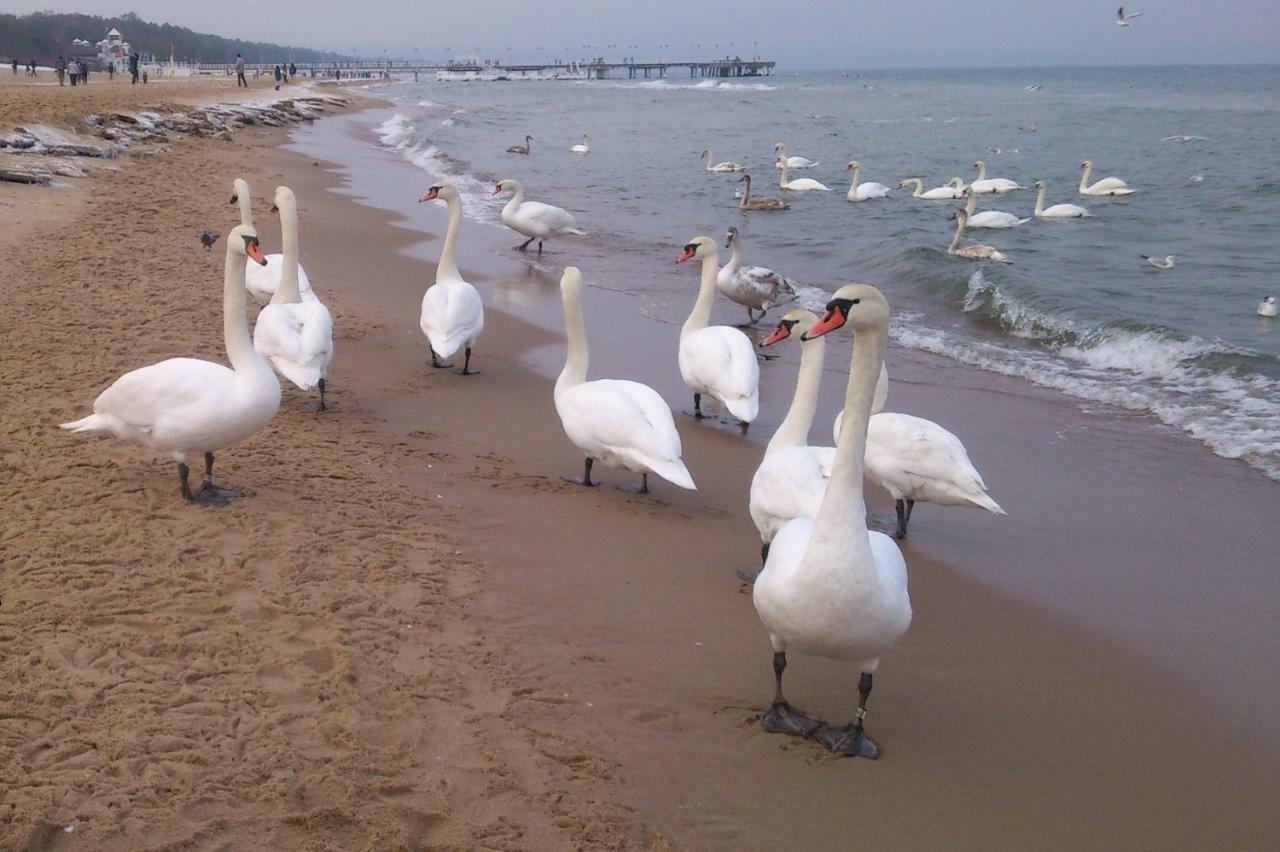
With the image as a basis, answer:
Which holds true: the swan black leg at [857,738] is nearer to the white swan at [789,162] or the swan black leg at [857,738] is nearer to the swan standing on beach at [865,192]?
the swan standing on beach at [865,192]

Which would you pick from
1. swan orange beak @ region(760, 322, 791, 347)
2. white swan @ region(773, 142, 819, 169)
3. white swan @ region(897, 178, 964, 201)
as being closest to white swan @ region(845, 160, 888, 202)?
white swan @ region(897, 178, 964, 201)

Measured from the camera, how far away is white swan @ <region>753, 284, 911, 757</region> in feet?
12.2

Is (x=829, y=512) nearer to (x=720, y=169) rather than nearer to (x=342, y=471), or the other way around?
(x=342, y=471)

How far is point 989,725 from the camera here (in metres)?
4.29

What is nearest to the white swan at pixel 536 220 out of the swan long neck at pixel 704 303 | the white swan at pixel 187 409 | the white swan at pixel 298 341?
the swan long neck at pixel 704 303

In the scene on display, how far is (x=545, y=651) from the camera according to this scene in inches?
176

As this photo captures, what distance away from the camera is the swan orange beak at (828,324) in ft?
12.4

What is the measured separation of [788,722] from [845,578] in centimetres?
74

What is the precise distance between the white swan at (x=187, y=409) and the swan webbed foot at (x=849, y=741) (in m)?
3.35

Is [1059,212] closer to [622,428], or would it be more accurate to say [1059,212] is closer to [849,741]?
[622,428]

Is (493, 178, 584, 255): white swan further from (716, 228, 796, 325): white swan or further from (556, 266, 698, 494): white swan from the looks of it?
(556, 266, 698, 494): white swan

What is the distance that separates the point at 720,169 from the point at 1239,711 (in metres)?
27.0

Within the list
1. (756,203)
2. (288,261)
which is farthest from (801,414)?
(756,203)

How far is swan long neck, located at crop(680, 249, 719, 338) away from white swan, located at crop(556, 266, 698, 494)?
2.29 metres
